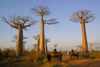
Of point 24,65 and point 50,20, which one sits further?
point 50,20

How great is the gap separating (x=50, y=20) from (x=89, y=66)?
11614 mm

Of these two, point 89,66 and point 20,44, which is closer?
point 89,66

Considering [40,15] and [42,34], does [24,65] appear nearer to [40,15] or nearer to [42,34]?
[42,34]

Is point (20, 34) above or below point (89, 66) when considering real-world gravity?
above

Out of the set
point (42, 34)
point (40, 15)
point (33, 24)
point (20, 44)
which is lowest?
point (20, 44)

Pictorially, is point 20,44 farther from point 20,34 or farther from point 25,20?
point 25,20

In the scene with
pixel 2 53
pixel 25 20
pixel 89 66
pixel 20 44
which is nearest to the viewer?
pixel 89 66

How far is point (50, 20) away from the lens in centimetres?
1884

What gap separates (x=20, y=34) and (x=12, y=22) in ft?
7.72

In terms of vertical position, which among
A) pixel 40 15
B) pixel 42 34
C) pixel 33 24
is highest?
pixel 40 15

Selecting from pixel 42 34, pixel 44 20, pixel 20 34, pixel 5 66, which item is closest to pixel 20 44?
pixel 20 34

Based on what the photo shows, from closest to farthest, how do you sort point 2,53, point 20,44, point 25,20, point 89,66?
point 89,66, point 2,53, point 20,44, point 25,20

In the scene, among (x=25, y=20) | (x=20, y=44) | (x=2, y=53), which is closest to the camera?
(x=2, y=53)

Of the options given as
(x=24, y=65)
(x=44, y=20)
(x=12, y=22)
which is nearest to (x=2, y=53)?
(x=24, y=65)
